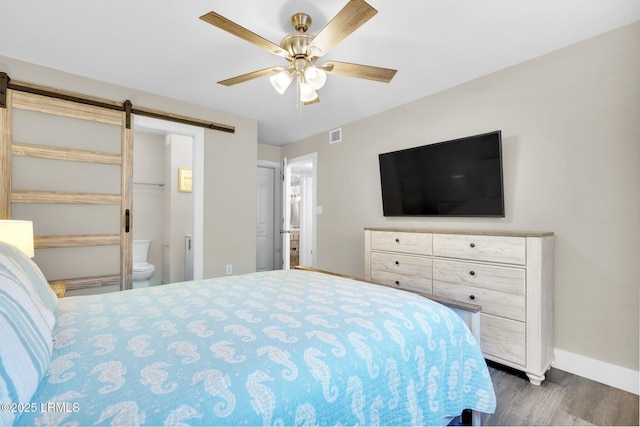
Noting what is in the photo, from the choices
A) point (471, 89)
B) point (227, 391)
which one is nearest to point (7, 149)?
point (227, 391)

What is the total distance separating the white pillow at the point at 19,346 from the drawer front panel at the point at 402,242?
2.50 m

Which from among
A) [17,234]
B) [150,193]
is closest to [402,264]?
[17,234]

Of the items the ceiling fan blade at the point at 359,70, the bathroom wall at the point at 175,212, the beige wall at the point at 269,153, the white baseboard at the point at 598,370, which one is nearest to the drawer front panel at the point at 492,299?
the white baseboard at the point at 598,370

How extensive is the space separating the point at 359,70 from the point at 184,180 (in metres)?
3.52

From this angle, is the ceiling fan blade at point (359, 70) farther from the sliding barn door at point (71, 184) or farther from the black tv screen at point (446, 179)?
the sliding barn door at point (71, 184)

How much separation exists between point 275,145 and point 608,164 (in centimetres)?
431

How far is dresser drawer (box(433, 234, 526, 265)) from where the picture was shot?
215cm

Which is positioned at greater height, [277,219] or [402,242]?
[277,219]

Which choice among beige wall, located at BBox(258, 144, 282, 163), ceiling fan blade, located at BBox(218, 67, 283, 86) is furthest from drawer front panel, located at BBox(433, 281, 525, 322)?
beige wall, located at BBox(258, 144, 282, 163)

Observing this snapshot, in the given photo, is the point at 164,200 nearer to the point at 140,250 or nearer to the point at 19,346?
the point at 140,250

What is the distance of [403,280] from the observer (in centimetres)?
284

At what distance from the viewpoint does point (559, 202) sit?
7.57ft

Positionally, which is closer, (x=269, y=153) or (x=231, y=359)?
(x=231, y=359)

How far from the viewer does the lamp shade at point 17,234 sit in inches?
77.9
